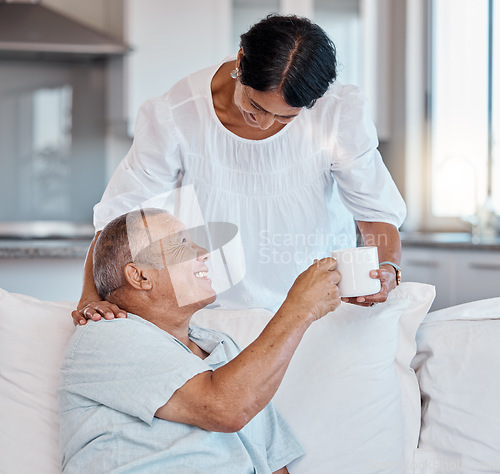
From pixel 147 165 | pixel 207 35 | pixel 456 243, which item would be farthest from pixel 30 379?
pixel 207 35

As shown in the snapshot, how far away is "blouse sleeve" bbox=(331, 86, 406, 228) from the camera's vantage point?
4.63 feet

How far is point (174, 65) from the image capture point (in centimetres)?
341

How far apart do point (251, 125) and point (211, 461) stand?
2.24 feet

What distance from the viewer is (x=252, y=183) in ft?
4.83

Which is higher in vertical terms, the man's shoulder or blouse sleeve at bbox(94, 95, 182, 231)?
blouse sleeve at bbox(94, 95, 182, 231)

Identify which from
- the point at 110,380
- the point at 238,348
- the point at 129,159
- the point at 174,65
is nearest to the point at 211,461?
the point at 110,380

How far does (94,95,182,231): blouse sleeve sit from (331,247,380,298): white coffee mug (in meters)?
0.51

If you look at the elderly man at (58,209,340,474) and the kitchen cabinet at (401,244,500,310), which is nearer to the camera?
the elderly man at (58,209,340,474)

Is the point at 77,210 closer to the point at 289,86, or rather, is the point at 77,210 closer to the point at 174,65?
the point at 174,65

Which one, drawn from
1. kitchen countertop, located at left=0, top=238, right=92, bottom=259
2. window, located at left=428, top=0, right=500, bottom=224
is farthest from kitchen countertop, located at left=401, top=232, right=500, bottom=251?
kitchen countertop, located at left=0, top=238, right=92, bottom=259

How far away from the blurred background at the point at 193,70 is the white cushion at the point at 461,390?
1.68m

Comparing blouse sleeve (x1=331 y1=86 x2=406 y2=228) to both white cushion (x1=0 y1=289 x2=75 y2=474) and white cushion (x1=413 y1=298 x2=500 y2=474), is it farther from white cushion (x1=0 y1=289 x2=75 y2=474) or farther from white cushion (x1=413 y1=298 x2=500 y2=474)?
white cushion (x1=0 y1=289 x2=75 y2=474)

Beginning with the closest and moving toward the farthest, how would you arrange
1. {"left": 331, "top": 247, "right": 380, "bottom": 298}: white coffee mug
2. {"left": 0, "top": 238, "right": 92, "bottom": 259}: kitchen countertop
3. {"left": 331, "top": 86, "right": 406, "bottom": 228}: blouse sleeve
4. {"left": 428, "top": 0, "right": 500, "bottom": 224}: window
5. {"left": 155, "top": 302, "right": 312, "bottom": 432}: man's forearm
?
{"left": 155, "top": 302, "right": 312, "bottom": 432}: man's forearm → {"left": 331, "top": 247, "right": 380, "bottom": 298}: white coffee mug → {"left": 331, "top": 86, "right": 406, "bottom": 228}: blouse sleeve → {"left": 0, "top": 238, "right": 92, "bottom": 259}: kitchen countertop → {"left": 428, "top": 0, "right": 500, "bottom": 224}: window

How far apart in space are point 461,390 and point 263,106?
0.68 metres
